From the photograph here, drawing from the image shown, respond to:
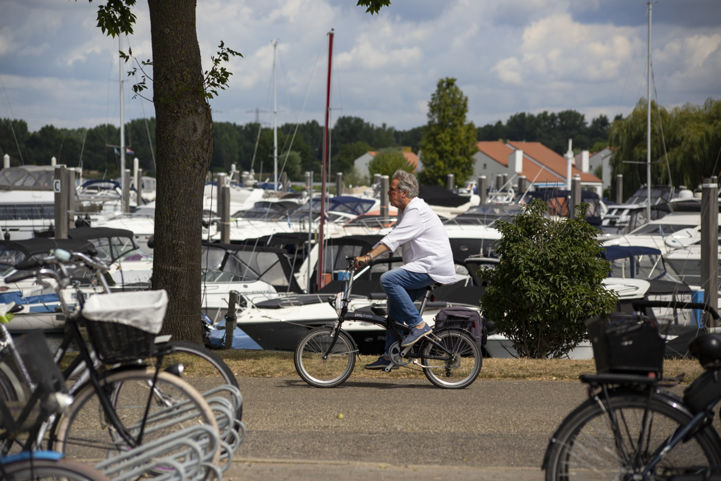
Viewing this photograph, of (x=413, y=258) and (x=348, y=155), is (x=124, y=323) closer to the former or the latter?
(x=413, y=258)

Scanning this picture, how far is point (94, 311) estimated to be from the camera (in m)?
4.11

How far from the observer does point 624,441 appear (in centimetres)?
422

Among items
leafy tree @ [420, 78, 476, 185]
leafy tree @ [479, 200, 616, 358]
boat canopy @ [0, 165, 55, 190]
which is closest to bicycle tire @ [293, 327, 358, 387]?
leafy tree @ [479, 200, 616, 358]

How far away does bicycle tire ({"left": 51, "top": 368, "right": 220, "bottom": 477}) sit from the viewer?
170 inches

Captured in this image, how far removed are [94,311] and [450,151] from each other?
73285 mm

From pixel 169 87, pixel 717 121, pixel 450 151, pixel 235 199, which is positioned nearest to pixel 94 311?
pixel 169 87

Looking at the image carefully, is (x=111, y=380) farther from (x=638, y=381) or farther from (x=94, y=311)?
(x=638, y=381)

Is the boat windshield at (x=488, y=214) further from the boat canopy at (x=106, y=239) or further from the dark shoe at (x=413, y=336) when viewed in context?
the dark shoe at (x=413, y=336)

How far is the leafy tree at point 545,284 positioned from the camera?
1022 cm

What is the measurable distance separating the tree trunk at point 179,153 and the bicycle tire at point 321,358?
1.45 m

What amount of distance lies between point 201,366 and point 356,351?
3471 mm

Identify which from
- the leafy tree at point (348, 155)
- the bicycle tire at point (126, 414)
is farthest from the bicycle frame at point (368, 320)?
the leafy tree at point (348, 155)

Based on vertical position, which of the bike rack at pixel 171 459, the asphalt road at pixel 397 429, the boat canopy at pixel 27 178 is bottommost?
the asphalt road at pixel 397 429

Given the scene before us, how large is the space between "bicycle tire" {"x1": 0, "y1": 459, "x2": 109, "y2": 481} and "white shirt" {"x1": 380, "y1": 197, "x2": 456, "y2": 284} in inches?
190
